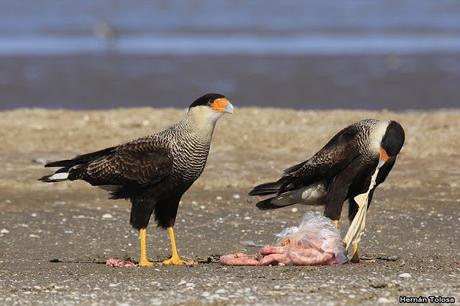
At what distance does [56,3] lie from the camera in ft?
156

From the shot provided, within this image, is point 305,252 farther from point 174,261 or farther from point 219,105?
point 219,105

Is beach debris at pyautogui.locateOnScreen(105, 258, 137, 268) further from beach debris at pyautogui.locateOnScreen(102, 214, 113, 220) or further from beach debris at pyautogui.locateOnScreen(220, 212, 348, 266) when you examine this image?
beach debris at pyautogui.locateOnScreen(102, 214, 113, 220)

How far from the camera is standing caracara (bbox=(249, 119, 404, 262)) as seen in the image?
9.59 meters

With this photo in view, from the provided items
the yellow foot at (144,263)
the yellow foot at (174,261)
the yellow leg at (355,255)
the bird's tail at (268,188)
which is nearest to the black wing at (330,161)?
the bird's tail at (268,188)

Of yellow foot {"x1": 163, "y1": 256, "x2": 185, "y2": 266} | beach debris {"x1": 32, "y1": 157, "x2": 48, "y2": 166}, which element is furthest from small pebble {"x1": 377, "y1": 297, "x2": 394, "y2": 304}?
beach debris {"x1": 32, "y1": 157, "x2": 48, "y2": 166}

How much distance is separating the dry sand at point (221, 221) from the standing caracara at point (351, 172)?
1.88 ft

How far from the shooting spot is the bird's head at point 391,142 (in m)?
9.48

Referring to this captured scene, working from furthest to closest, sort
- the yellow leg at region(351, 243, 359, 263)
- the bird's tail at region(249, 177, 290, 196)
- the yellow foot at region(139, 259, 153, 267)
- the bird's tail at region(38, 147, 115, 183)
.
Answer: the bird's tail at region(249, 177, 290, 196) < the bird's tail at region(38, 147, 115, 183) < the yellow leg at region(351, 243, 359, 263) < the yellow foot at region(139, 259, 153, 267)

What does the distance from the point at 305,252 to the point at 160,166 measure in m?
1.34

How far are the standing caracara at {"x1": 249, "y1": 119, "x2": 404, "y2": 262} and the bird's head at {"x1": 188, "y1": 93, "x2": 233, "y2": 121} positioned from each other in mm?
974

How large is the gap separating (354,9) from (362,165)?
115 feet

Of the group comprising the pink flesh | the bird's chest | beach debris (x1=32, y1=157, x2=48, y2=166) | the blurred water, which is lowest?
the pink flesh

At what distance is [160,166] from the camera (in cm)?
949

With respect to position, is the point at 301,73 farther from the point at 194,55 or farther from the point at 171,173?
the point at 171,173
